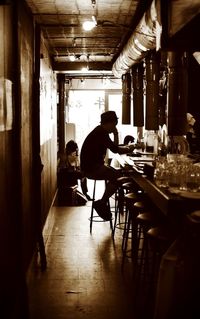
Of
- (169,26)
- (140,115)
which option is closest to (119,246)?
(140,115)

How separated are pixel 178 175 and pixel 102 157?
3.23m

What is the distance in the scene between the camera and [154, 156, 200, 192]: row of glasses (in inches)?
161

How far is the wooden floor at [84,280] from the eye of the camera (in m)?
4.26

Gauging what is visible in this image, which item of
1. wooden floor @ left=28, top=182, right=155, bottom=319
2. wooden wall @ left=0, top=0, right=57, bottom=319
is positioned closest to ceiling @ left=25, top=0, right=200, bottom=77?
wooden wall @ left=0, top=0, right=57, bottom=319

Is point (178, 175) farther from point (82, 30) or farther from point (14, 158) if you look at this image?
point (82, 30)

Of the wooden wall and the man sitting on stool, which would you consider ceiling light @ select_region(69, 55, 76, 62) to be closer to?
the man sitting on stool

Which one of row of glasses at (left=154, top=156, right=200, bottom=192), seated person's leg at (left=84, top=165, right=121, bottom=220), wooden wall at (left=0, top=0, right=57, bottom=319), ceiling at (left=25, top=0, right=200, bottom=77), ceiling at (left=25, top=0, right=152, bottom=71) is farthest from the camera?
seated person's leg at (left=84, top=165, right=121, bottom=220)

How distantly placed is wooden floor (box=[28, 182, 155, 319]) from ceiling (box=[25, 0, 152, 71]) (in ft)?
10.4

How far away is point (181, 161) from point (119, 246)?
2.41 meters

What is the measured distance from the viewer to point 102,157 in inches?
292

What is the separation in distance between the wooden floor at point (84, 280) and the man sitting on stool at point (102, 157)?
652mm

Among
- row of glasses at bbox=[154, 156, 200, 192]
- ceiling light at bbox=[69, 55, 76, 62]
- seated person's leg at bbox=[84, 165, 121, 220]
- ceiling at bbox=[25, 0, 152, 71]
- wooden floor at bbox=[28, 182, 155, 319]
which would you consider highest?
ceiling at bbox=[25, 0, 152, 71]

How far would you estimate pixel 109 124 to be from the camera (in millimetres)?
7645

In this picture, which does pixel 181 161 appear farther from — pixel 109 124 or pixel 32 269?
pixel 109 124
